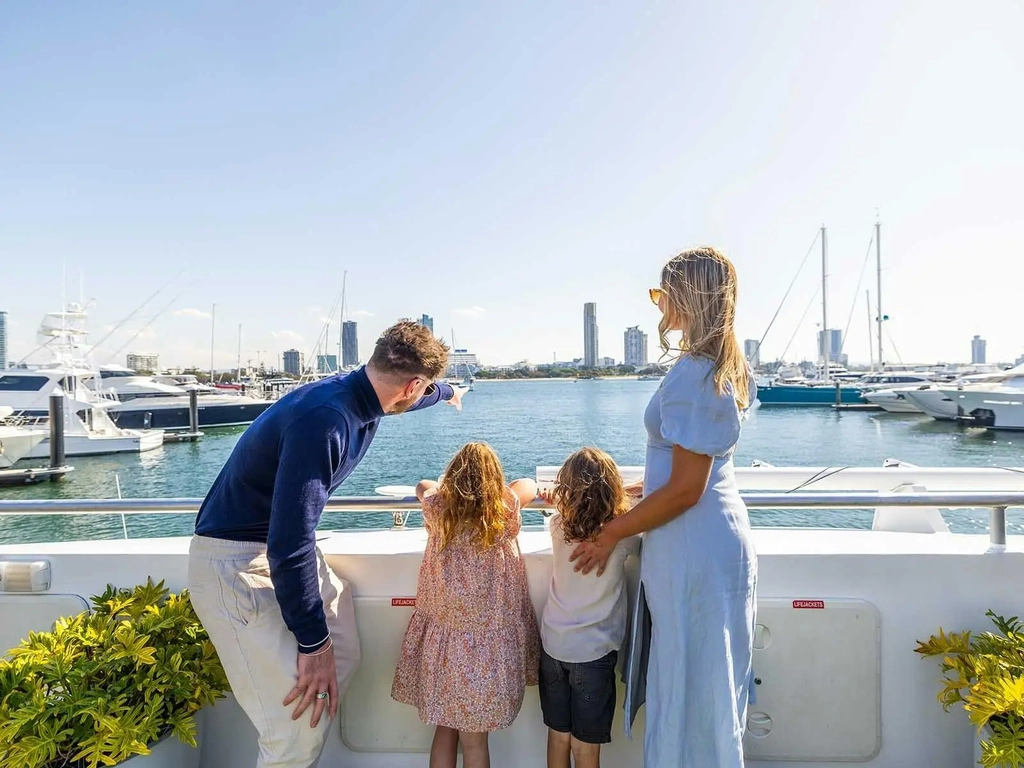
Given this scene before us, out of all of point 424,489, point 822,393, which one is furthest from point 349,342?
point 424,489

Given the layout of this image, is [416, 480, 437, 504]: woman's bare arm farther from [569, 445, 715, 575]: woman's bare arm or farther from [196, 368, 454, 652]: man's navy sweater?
[569, 445, 715, 575]: woman's bare arm

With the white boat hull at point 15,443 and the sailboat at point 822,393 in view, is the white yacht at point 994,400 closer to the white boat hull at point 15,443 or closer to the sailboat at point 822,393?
the sailboat at point 822,393

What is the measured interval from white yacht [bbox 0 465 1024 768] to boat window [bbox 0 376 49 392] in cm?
3114

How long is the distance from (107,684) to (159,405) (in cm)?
3484

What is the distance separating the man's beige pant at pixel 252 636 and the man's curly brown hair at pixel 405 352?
635mm

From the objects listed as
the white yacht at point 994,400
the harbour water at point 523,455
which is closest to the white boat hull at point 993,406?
the white yacht at point 994,400

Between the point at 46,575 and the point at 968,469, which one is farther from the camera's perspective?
the point at 968,469

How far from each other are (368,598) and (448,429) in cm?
3207

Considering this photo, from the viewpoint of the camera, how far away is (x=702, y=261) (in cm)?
158

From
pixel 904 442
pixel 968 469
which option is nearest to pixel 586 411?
pixel 904 442

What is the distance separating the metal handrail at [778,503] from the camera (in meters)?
1.91

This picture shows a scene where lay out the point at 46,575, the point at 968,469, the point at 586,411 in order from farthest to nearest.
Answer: the point at 586,411 < the point at 968,469 < the point at 46,575

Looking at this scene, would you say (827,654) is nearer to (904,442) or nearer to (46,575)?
(46,575)

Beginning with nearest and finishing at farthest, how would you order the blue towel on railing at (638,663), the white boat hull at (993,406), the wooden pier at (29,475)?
the blue towel on railing at (638,663)
the wooden pier at (29,475)
the white boat hull at (993,406)
